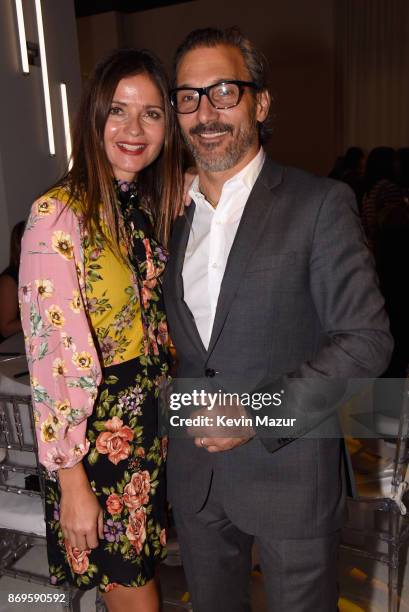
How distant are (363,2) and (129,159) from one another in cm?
678

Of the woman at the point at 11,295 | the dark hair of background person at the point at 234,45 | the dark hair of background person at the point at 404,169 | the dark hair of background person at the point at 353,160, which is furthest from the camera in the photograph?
the dark hair of background person at the point at 353,160

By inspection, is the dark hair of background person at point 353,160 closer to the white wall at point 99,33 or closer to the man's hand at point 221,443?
the white wall at point 99,33

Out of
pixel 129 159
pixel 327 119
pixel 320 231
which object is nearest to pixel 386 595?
pixel 320 231

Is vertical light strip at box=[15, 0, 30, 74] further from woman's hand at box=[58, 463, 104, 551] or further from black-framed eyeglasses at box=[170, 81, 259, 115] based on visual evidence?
woman's hand at box=[58, 463, 104, 551]

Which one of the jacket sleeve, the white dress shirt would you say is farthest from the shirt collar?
the jacket sleeve

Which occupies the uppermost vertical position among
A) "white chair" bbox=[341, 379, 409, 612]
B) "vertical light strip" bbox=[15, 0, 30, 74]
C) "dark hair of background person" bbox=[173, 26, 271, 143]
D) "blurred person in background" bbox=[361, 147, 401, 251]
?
"vertical light strip" bbox=[15, 0, 30, 74]

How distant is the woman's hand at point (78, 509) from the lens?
140 cm

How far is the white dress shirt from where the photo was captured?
1.37 metres

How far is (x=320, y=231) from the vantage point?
123cm

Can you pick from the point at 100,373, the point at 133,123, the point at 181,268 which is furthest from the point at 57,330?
the point at 133,123

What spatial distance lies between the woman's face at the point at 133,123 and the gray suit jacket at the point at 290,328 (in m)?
0.35

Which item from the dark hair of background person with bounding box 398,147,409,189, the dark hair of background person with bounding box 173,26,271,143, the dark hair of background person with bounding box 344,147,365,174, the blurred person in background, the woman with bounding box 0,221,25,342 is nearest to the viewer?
the dark hair of background person with bounding box 173,26,271,143

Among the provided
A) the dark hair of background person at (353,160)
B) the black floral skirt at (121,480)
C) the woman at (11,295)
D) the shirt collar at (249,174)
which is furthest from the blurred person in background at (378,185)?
the black floral skirt at (121,480)

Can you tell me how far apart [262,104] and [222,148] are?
0.21 m
